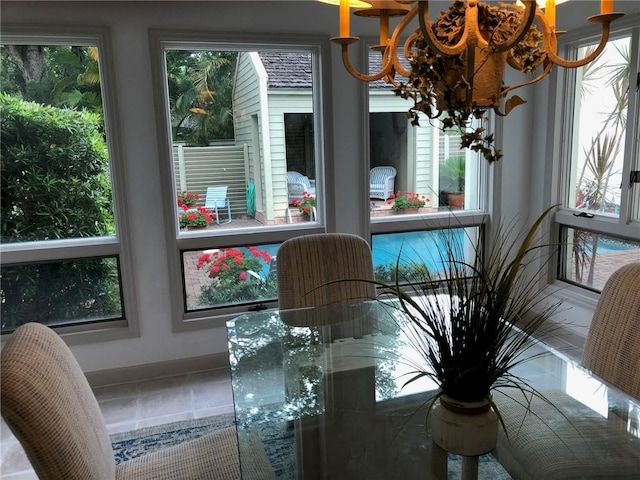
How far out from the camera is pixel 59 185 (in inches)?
119

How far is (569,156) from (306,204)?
77.3 inches

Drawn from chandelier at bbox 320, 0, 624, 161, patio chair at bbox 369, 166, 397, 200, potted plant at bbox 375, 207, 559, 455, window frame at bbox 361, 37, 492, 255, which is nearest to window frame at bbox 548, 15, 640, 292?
window frame at bbox 361, 37, 492, 255

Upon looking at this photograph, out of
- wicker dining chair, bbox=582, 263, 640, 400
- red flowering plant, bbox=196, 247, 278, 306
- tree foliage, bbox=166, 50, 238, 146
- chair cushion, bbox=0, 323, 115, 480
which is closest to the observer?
chair cushion, bbox=0, 323, 115, 480

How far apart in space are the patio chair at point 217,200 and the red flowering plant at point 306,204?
45 centimetres

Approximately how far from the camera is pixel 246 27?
311cm

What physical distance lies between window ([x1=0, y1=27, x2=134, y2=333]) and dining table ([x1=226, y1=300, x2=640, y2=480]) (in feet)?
4.74

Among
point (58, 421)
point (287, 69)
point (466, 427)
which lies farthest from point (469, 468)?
point (287, 69)

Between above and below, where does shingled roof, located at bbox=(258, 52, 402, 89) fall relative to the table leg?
above

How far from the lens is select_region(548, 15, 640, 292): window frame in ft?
9.91

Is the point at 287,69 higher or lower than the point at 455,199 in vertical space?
higher

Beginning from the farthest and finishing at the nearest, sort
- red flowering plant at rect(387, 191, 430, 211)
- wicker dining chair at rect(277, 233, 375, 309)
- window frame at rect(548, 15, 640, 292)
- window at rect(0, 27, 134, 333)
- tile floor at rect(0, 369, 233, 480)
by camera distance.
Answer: red flowering plant at rect(387, 191, 430, 211)
window frame at rect(548, 15, 640, 292)
window at rect(0, 27, 134, 333)
tile floor at rect(0, 369, 233, 480)
wicker dining chair at rect(277, 233, 375, 309)

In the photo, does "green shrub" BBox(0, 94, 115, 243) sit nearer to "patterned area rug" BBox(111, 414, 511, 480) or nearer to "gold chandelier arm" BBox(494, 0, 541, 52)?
"patterned area rug" BBox(111, 414, 511, 480)

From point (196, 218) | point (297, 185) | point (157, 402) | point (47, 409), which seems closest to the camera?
point (47, 409)

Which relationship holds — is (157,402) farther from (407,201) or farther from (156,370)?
(407,201)
